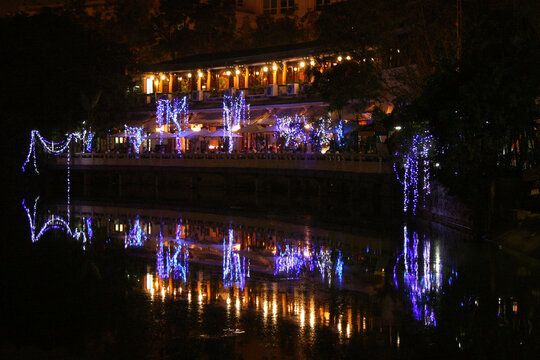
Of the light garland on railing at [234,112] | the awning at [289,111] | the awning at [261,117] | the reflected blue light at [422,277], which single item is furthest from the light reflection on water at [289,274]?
the light garland on railing at [234,112]

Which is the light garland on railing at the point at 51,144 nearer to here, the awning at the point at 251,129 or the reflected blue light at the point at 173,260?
the awning at the point at 251,129

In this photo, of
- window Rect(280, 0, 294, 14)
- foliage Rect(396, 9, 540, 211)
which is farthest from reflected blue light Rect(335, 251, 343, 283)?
window Rect(280, 0, 294, 14)

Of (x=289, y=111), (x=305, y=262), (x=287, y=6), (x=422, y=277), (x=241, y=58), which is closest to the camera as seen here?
(x=422, y=277)

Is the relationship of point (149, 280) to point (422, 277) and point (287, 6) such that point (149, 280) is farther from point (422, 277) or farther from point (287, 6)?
point (287, 6)

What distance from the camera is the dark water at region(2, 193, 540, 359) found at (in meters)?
12.8

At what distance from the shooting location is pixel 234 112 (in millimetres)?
58500

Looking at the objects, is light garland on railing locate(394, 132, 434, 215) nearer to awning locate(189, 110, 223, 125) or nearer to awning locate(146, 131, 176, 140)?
awning locate(146, 131, 176, 140)

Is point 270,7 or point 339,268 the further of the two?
point 270,7

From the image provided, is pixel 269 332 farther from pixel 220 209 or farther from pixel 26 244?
pixel 220 209

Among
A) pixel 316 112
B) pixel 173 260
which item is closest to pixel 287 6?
pixel 316 112

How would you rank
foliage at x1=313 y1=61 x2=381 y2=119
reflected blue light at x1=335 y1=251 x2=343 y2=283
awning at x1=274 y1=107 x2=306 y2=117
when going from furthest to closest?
awning at x1=274 y1=107 x2=306 y2=117, foliage at x1=313 y1=61 x2=381 y2=119, reflected blue light at x1=335 y1=251 x2=343 y2=283

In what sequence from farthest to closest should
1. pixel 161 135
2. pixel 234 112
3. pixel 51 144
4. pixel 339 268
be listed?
1. pixel 234 112
2. pixel 161 135
3. pixel 51 144
4. pixel 339 268

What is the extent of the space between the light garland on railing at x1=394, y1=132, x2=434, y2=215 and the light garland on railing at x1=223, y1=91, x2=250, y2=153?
77.2 feet

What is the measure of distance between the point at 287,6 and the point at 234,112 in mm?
31139
